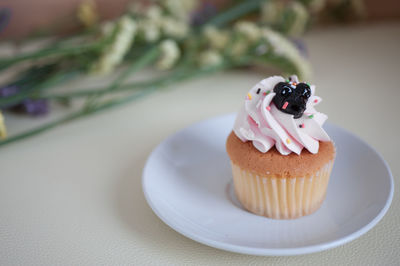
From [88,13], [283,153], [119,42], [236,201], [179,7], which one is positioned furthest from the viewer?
[88,13]

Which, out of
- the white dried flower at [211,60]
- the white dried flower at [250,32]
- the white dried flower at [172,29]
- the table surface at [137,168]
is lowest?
the table surface at [137,168]

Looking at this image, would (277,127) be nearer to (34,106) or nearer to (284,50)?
(284,50)

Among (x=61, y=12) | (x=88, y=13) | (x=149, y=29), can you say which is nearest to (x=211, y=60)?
(x=149, y=29)

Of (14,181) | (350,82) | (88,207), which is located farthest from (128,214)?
(350,82)

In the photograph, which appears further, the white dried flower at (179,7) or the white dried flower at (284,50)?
the white dried flower at (179,7)

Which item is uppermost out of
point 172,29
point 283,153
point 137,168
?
point 172,29

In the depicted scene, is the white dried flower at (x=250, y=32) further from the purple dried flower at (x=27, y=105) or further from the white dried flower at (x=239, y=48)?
the purple dried flower at (x=27, y=105)

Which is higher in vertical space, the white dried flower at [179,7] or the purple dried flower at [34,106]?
the white dried flower at [179,7]

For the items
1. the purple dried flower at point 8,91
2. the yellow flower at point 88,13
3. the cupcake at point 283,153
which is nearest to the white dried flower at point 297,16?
the cupcake at point 283,153
